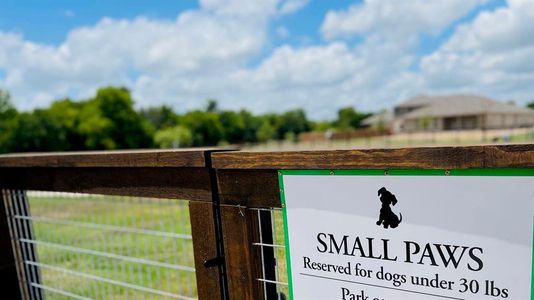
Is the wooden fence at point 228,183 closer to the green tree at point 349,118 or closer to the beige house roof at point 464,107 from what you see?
the beige house roof at point 464,107

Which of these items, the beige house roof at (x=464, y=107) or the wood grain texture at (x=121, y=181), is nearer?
the wood grain texture at (x=121, y=181)

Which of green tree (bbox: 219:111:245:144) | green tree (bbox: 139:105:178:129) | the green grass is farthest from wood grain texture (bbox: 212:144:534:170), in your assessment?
green tree (bbox: 139:105:178:129)

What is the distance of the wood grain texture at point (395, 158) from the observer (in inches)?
45.6

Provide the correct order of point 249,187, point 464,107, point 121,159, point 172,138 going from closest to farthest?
1. point 249,187
2. point 121,159
3. point 172,138
4. point 464,107

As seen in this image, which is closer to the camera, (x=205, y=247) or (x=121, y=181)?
(x=205, y=247)

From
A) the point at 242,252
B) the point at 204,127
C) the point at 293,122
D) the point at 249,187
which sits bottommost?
the point at 293,122

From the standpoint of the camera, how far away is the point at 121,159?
6.50 ft

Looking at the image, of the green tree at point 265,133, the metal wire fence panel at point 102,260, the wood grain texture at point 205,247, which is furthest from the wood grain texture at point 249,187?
the green tree at point 265,133

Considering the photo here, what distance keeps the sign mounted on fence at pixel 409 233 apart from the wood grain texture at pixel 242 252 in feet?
0.48

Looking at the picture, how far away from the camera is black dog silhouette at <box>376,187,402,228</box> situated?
1347 millimetres

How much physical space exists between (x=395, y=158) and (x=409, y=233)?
23 cm

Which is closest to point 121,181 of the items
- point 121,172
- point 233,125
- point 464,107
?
point 121,172

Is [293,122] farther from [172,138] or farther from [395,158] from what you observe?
[395,158]

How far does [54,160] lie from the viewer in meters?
2.29
